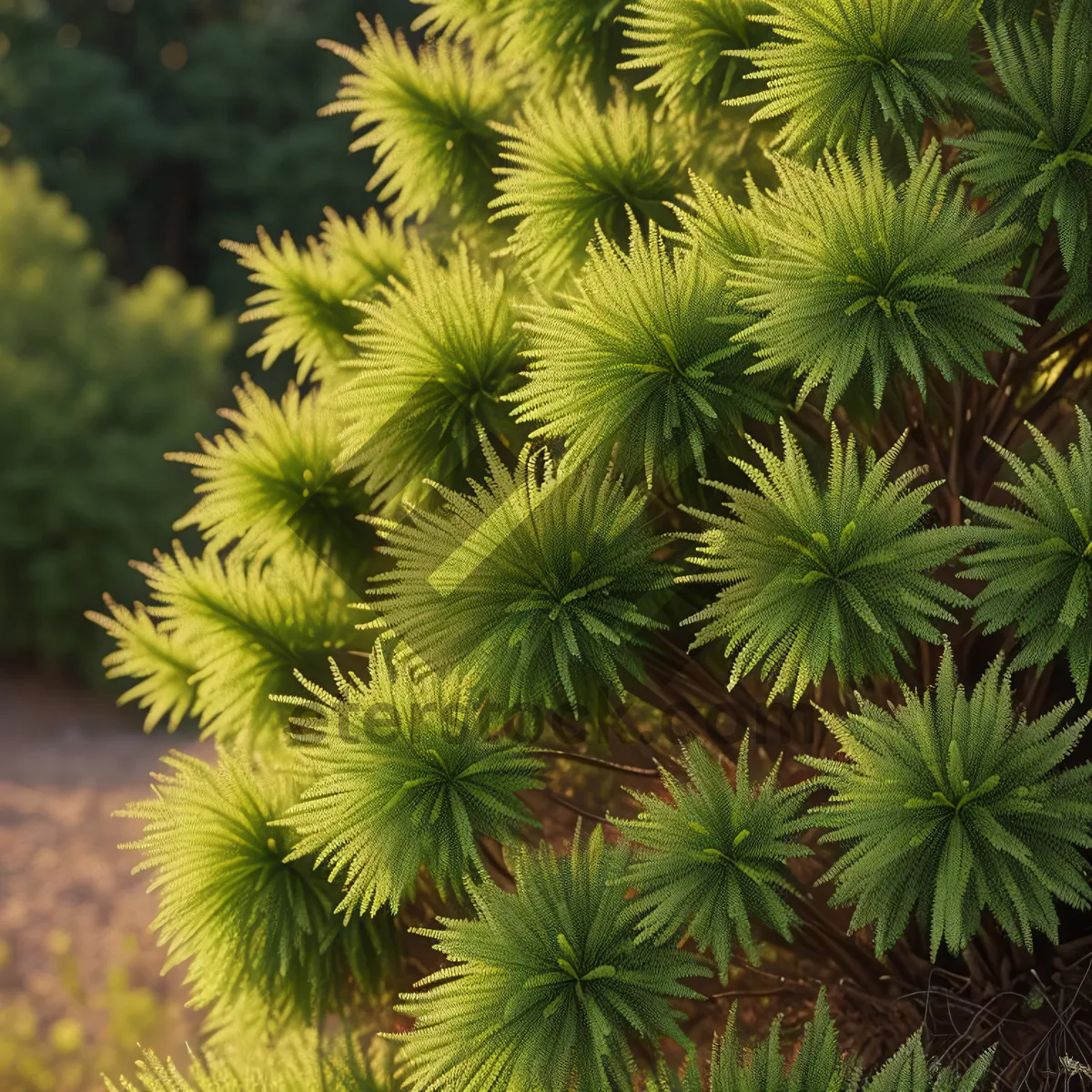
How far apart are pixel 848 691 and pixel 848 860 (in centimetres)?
35

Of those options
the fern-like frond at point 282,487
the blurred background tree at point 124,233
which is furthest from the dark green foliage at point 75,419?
the fern-like frond at point 282,487

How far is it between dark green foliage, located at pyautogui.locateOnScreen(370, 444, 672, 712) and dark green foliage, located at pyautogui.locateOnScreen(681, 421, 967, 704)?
0.45ft

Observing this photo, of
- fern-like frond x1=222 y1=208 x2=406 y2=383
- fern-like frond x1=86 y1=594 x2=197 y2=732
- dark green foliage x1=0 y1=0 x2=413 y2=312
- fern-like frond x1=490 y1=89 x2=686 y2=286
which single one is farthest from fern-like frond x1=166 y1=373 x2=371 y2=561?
dark green foliage x1=0 y1=0 x2=413 y2=312

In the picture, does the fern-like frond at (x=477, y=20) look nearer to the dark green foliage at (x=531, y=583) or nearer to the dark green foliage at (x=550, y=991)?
the dark green foliage at (x=531, y=583)

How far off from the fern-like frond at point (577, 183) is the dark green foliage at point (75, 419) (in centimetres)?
698

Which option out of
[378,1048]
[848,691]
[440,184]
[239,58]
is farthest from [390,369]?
[239,58]

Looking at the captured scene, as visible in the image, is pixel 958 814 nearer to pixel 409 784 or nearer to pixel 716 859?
pixel 716 859

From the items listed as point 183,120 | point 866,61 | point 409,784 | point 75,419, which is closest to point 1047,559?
point 866,61

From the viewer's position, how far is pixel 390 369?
139 cm

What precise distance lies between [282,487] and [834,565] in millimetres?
849

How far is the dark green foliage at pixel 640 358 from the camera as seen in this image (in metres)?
1.21

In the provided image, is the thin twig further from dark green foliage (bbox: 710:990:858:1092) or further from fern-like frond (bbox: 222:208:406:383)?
fern-like frond (bbox: 222:208:406:383)

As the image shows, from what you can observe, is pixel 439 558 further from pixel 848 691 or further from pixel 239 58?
pixel 239 58

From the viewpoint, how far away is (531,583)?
1.25m
